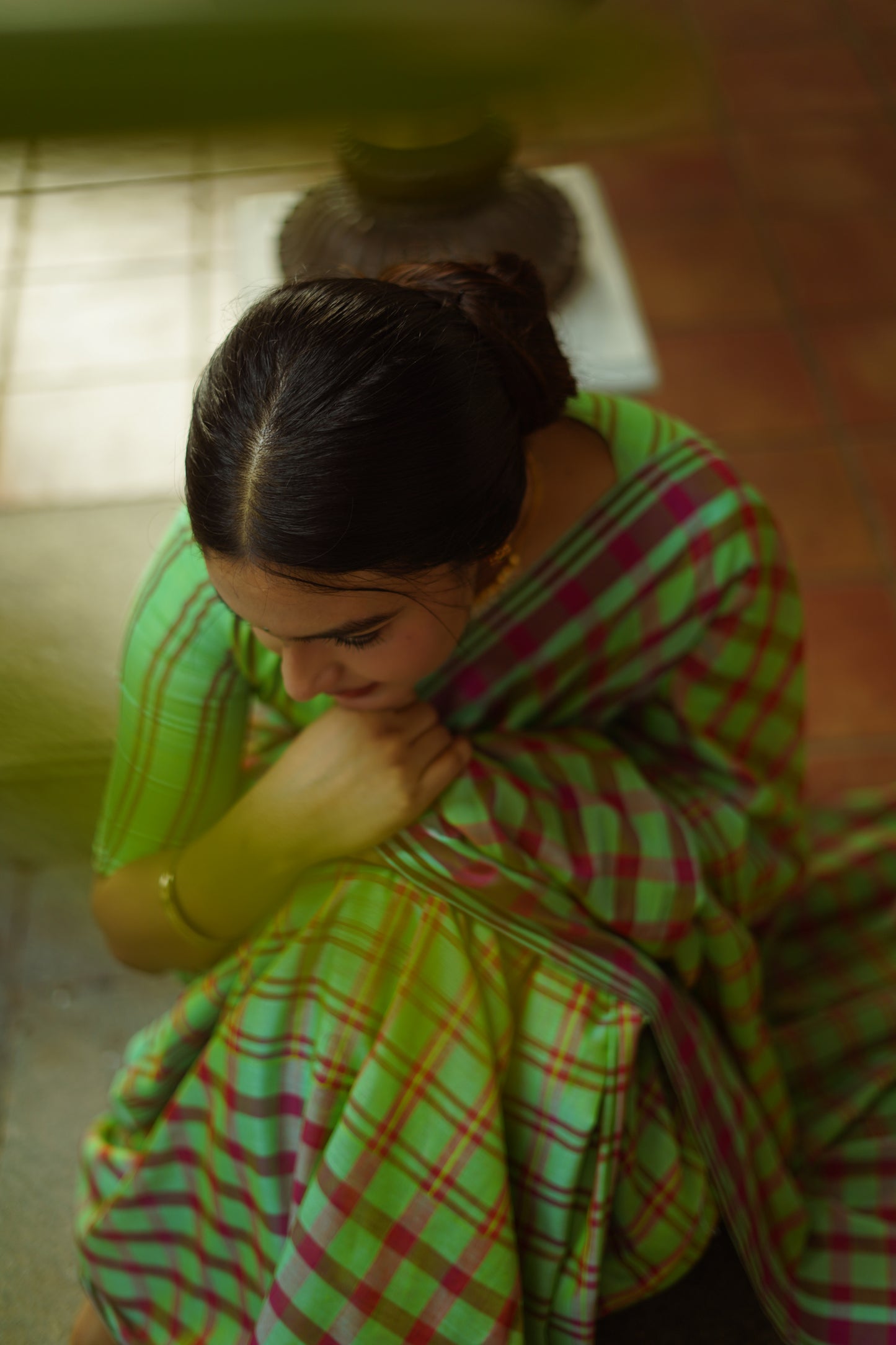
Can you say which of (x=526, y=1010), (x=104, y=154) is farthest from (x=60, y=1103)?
(x=104, y=154)

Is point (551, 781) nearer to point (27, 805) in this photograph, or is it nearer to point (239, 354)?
point (239, 354)

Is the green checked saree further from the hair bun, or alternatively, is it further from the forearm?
the hair bun

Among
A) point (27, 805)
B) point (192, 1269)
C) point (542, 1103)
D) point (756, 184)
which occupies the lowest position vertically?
point (192, 1269)

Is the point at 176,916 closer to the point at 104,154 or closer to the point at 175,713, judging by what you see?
the point at 175,713

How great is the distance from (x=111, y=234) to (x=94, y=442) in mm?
537

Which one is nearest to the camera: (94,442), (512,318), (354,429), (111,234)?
(354,429)

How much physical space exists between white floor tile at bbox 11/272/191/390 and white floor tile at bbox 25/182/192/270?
68 millimetres

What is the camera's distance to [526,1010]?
802 mm

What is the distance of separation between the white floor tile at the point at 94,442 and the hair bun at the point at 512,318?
1000 millimetres

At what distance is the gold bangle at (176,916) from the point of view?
831mm

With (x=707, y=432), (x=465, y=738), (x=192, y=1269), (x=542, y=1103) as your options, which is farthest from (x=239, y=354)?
(x=707, y=432)

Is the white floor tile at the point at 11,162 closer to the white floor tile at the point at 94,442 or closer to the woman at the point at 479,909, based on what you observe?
the woman at the point at 479,909

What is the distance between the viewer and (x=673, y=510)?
0.85m

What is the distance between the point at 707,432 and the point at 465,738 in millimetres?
1061
